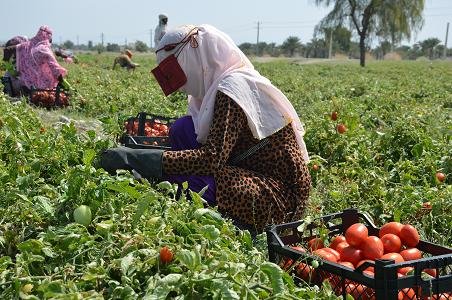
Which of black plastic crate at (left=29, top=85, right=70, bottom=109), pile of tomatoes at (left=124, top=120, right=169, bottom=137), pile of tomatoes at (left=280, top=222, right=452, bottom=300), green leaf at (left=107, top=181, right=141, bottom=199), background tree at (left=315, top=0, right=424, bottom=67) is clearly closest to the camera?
green leaf at (left=107, top=181, right=141, bottom=199)

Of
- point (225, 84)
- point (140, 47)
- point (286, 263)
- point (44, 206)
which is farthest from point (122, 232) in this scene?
point (140, 47)

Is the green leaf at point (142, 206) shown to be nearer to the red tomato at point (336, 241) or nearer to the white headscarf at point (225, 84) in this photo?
the red tomato at point (336, 241)

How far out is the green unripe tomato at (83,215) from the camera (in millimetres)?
1925

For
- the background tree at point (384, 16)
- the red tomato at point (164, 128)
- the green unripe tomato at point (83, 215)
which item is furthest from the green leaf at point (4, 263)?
the background tree at point (384, 16)

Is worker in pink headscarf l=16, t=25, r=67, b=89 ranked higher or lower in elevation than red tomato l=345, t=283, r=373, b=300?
higher

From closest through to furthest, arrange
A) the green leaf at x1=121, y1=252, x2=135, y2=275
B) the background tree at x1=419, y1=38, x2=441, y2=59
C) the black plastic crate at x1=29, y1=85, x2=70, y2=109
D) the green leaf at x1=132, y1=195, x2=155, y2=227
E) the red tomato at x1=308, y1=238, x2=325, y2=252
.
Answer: the green leaf at x1=121, y1=252, x2=135, y2=275 → the green leaf at x1=132, y1=195, x2=155, y2=227 → the red tomato at x1=308, y1=238, x2=325, y2=252 → the black plastic crate at x1=29, y1=85, x2=70, y2=109 → the background tree at x1=419, y1=38, x2=441, y2=59

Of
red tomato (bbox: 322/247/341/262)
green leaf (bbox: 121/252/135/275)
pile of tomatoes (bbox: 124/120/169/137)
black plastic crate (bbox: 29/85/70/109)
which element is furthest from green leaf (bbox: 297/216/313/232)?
black plastic crate (bbox: 29/85/70/109)

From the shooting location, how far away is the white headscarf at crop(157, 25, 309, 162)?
2.89m

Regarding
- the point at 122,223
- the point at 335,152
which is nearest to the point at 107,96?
the point at 335,152

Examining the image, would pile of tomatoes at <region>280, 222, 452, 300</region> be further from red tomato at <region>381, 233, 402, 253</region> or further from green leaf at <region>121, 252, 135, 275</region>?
green leaf at <region>121, 252, 135, 275</region>

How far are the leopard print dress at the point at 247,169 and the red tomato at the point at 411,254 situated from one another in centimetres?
75

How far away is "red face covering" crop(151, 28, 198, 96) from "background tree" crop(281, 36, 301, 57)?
84.1 metres

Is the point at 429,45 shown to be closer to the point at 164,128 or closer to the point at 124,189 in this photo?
the point at 164,128

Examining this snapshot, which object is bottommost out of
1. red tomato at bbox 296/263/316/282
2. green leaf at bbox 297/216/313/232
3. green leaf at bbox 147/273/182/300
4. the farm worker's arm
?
red tomato at bbox 296/263/316/282
